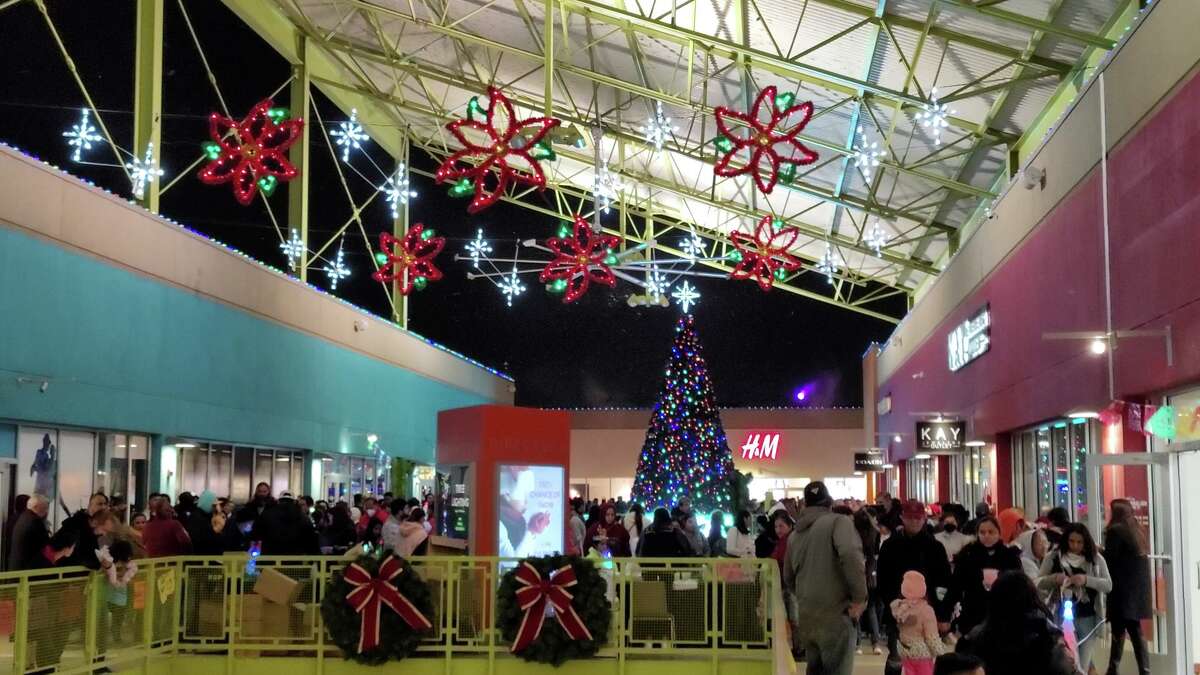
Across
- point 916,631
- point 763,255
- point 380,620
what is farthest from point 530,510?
point 763,255

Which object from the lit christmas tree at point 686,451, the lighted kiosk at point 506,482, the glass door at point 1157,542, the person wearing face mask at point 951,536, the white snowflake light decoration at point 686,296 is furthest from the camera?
the white snowflake light decoration at point 686,296

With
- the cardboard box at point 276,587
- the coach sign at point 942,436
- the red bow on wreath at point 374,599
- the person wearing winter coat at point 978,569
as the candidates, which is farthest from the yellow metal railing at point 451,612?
the coach sign at point 942,436

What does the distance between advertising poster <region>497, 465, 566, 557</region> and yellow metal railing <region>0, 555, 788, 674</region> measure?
2.74 meters

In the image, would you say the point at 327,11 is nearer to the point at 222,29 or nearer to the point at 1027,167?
the point at 222,29

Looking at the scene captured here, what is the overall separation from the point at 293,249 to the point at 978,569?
68.0 feet

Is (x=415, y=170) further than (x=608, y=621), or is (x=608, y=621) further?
(x=415, y=170)

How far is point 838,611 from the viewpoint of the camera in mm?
8852

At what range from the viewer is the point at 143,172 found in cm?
2062

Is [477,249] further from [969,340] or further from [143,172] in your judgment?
[969,340]

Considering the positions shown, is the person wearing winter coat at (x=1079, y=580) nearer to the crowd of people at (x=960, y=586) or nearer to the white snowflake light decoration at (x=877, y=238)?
the crowd of people at (x=960, y=586)

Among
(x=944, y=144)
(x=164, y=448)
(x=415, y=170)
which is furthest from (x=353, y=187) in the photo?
(x=944, y=144)

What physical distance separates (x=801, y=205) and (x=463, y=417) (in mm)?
18180

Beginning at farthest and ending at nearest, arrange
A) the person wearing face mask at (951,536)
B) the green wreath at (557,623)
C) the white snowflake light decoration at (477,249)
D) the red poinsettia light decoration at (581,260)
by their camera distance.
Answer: the white snowflake light decoration at (477,249)
the red poinsettia light decoration at (581,260)
the person wearing face mask at (951,536)
the green wreath at (557,623)

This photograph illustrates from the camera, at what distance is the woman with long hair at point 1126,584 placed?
35.8 ft
